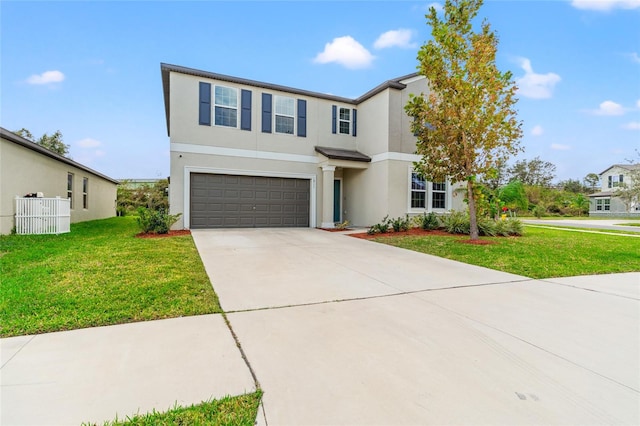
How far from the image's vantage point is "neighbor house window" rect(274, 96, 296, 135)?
1350 centimetres

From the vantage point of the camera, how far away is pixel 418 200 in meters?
13.8

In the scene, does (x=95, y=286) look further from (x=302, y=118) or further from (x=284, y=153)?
(x=302, y=118)

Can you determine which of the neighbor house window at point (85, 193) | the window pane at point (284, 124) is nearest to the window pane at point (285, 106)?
the window pane at point (284, 124)

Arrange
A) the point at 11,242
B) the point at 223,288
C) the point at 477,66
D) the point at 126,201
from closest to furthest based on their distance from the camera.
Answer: the point at 223,288, the point at 11,242, the point at 477,66, the point at 126,201

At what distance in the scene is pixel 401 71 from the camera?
47.6 feet

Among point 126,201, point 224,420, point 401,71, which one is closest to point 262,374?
point 224,420

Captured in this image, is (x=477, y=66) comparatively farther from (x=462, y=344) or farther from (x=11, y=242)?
(x=11, y=242)

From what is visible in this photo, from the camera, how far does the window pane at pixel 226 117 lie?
12.5m

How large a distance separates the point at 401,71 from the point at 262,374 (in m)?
15.3

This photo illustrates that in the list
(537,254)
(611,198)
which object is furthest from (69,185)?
(611,198)

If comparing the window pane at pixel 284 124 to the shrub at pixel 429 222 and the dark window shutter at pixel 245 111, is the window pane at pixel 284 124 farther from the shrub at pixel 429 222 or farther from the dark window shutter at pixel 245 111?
the shrub at pixel 429 222

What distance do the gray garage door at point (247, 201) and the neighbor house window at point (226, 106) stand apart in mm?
2308


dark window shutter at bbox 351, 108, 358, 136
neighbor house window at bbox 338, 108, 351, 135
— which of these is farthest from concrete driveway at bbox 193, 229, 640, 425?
dark window shutter at bbox 351, 108, 358, 136

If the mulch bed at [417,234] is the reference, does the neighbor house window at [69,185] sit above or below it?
above
